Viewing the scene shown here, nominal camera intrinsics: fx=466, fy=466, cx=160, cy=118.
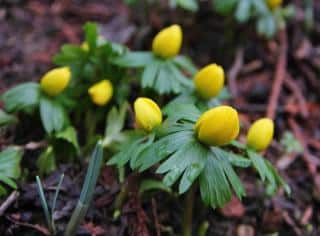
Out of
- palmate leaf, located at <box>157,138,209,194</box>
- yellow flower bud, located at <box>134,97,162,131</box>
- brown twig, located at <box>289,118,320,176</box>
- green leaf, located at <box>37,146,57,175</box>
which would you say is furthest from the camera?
brown twig, located at <box>289,118,320,176</box>

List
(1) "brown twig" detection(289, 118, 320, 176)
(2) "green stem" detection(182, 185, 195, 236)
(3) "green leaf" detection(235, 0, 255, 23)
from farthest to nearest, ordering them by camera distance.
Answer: (3) "green leaf" detection(235, 0, 255, 23) → (1) "brown twig" detection(289, 118, 320, 176) → (2) "green stem" detection(182, 185, 195, 236)

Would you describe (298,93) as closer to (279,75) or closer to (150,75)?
(279,75)

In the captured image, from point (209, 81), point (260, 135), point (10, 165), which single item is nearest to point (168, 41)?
point (209, 81)

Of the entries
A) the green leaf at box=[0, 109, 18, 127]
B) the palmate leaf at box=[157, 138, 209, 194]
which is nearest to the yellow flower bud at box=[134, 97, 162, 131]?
the palmate leaf at box=[157, 138, 209, 194]

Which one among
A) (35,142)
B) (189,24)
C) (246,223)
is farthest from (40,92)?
(189,24)

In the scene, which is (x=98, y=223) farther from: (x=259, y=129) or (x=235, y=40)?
(x=235, y=40)

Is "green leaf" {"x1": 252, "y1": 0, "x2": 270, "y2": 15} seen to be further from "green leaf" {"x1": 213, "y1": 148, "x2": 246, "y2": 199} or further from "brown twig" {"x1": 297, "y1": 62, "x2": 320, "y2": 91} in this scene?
"green leaf" {"x1": 213, "y1": 148, "x2": 246, "y2": 199}
